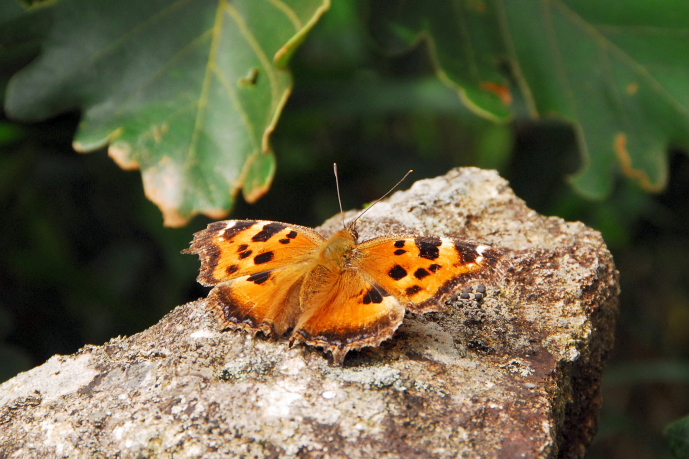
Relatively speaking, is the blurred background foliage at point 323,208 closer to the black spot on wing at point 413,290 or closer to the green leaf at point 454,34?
the green leaf at point 454,34

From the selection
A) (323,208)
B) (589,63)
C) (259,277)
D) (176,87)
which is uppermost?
(176,87)

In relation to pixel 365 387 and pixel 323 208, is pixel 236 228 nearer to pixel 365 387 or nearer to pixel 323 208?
pixel 365 387

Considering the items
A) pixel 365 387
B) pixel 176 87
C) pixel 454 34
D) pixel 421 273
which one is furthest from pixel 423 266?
pixel 454 34

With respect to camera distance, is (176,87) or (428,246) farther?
(176,87)

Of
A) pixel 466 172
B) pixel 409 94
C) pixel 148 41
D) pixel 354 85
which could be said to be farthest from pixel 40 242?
pixel 466 172

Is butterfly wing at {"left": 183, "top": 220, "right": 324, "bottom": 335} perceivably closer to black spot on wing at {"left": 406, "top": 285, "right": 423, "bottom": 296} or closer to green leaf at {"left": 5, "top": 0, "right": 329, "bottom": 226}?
black spot on wing at {"left": 406, "top": 285, "right": 423, "bottom": 296}

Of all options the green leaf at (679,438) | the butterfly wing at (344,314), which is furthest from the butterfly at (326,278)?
the green leaf at (679,438)
